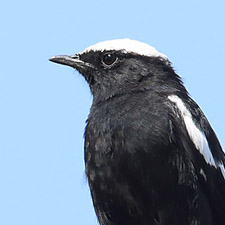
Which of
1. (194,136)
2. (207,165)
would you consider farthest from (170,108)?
(207,165)

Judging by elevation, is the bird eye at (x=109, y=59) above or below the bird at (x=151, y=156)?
above

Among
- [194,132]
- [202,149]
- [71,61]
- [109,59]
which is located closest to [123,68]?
[109,59]

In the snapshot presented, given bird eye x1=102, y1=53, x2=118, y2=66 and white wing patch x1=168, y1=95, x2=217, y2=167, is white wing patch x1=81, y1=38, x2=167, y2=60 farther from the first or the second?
white wing patch x1=168, y1=95, x2=217, y2=167

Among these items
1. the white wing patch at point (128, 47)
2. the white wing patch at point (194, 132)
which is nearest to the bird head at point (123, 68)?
the white wing patch at point (128, 47)

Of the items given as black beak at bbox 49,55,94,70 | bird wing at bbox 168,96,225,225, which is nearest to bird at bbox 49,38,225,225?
bird wing at bbox 168,96,225,225

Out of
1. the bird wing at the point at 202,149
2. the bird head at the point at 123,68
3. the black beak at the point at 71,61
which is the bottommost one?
the bird wing at the point at 202,149

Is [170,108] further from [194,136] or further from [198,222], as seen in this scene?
[198,222]

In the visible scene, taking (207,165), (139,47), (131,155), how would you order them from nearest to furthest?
(131,155), (207,165), (139,47)

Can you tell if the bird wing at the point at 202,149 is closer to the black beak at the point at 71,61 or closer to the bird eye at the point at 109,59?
the bird eye at the point at 109,59
